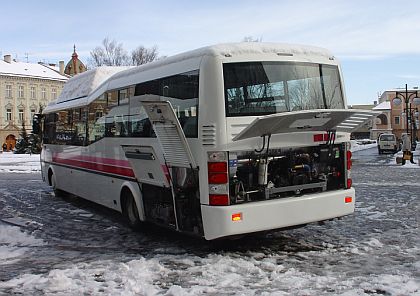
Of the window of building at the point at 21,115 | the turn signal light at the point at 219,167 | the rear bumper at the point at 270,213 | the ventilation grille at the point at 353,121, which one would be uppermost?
the window of building at the point at 21,115

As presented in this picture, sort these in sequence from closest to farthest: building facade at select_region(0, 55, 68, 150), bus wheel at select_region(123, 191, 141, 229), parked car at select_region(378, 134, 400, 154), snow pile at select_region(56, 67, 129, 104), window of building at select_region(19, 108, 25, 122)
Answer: bus wheel at select_region(123, 191, 141, 229), snow pile at select_region(56, 67, 129, 104), parked car at select_region(378, 134, 400, 154), building facade at select_region(0, 55, 68, 150), window of building at select_region(19, 108, 25, 122)

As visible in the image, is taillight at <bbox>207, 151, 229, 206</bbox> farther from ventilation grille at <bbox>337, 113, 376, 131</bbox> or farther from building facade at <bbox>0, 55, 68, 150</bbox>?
building facade at <bbox>0, 55, 68, 150</bbox>

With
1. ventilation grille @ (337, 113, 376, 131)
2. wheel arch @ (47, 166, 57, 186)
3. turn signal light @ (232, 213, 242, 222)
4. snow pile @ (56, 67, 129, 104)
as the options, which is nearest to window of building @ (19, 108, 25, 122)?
wheel arch @ (47, 166, 57, 186)

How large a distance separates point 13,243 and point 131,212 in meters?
2.11

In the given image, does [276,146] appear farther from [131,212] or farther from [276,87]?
[131,212]

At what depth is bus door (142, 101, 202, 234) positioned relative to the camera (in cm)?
751

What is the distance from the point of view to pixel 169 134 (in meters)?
7.72

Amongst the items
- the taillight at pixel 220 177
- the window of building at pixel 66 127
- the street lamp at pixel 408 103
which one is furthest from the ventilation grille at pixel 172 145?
the street lamp at pixel 408 103

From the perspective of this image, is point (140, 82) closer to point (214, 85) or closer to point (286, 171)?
point (214, 85)

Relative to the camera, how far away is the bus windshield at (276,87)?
7395 millimetres

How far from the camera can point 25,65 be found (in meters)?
94.2

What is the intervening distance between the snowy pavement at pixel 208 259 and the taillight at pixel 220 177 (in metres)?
0.88

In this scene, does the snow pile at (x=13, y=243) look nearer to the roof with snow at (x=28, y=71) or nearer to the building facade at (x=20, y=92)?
the building facade at (x=20, y=92)

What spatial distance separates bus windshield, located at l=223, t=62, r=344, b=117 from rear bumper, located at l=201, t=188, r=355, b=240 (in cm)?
131
